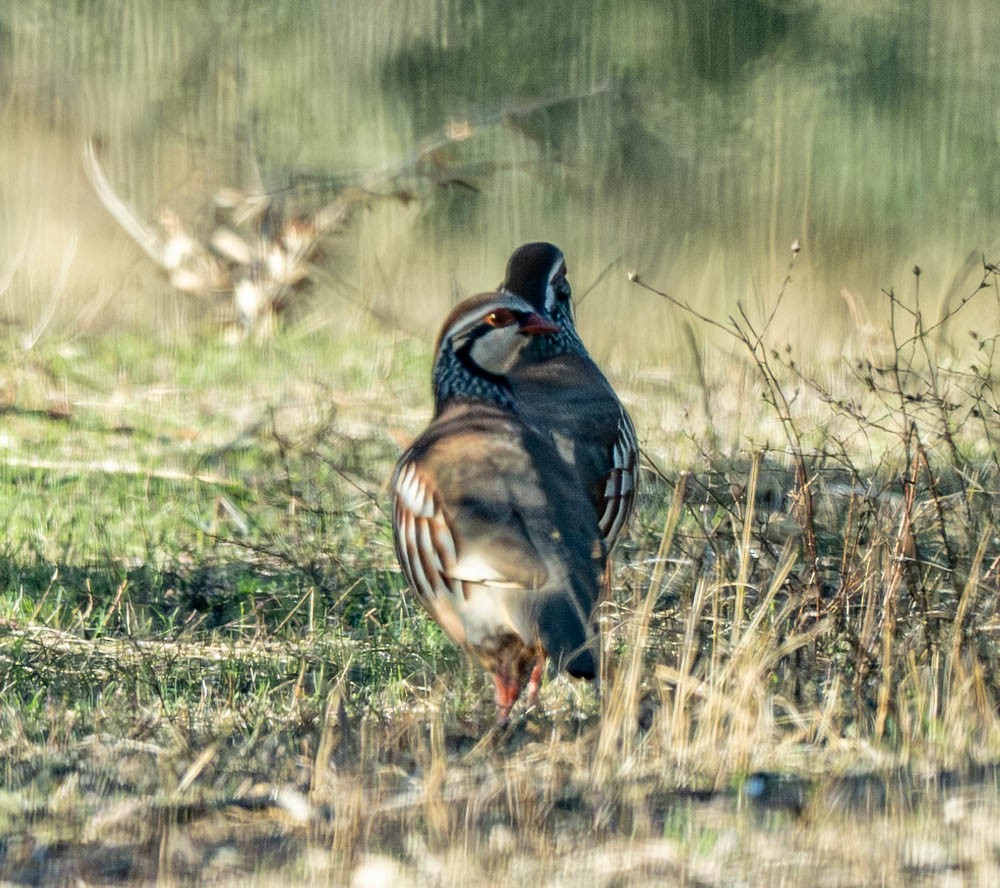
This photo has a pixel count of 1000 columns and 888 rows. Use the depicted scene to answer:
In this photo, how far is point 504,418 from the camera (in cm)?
374

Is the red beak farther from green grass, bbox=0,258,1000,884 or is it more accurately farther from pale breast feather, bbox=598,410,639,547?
green grass, bbox=0,258,1000,884

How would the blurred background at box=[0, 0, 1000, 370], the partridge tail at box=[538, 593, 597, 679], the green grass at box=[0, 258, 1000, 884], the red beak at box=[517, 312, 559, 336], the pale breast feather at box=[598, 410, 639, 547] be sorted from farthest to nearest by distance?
the blurred background at box=[0, 0, 1000, 370] < the red beak at box=[517, 312, 559, 336] < the pale breast feather at box=[598, 410, 639, 547] < the partridge tail at box=[538, 593, 597, 679] < the green grass at box=[0, 258, 1000, 884]

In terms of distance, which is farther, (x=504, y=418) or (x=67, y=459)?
(x=67, y=459)

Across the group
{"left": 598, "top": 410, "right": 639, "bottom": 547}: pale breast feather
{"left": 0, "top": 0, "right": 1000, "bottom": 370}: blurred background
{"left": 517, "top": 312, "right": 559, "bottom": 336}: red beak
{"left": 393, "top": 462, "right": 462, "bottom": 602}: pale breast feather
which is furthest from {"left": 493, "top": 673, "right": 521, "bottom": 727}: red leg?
{"left": 0, "top": 0, "right": 1000, "bottom": 370}: blurred background

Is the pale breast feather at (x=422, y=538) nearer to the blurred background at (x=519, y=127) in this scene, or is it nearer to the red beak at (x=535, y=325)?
the red beak at (x=535, y=325)

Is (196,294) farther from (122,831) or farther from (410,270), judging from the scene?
(122,831)

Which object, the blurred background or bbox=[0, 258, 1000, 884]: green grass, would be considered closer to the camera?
bbox=[0, 258, 1000, 884]: green grass

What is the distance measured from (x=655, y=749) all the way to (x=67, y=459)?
4016 millimetres

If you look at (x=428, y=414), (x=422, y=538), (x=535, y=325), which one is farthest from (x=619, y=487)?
(x=428, y=414)

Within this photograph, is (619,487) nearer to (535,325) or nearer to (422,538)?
(535,325)

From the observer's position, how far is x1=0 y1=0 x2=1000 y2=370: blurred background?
412 inches

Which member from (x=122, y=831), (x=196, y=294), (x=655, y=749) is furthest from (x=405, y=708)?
(x=196, y=294)

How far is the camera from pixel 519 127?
1052 centimetres

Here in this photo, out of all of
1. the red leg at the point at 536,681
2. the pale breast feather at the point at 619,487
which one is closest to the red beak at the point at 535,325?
the pale breast feather at the point at 619,487
